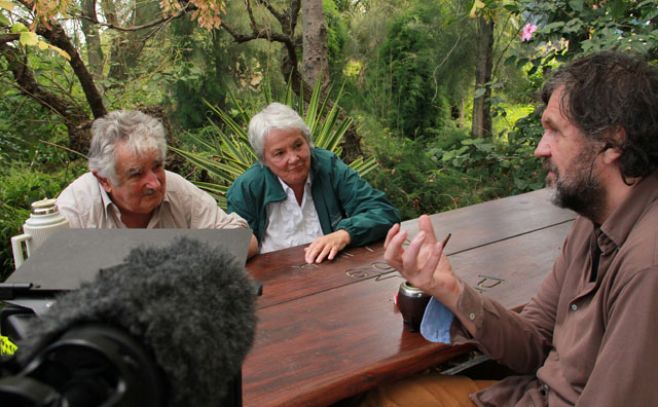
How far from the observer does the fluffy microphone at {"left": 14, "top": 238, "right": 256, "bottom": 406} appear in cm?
47

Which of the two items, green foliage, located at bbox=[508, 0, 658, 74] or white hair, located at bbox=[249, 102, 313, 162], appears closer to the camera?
white hair, located at bbox=[249, 102, 313, 162]

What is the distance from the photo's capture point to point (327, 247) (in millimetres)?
2250

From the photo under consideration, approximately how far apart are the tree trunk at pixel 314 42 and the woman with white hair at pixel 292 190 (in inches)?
66.9

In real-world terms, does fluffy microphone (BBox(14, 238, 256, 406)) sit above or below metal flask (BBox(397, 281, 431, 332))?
above

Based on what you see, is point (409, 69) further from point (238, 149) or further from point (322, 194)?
point (322, 194)

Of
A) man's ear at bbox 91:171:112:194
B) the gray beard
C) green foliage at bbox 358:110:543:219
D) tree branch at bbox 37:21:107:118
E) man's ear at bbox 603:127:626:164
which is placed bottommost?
green foliage at bbox 358:110:543:219

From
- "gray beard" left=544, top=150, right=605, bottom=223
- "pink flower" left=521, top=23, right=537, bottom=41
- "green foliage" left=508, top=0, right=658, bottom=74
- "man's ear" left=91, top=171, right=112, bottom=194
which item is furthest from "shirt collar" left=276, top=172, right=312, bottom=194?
"pink flower" left=521, top=23, right=537, bottom=41

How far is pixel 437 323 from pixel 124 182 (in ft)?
4.40

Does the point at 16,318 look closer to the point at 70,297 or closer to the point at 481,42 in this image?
the point at 70,297

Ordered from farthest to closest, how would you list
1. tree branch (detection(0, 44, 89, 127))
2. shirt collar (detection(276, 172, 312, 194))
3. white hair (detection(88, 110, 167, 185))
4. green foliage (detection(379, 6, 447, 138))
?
green foliage (detection(379, 6, 447, 138)) < tree branch (detection(0, 44, 89, 127)) < shirt collar (detection(276, 172, 312, 194)) < white hair (detection(88, 110, 167, 185))

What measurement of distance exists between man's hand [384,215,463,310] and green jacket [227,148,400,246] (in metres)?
1.09

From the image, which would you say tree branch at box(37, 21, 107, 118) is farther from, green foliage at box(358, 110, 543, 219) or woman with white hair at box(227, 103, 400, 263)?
green foliage at box(358, 110, 543, 219)

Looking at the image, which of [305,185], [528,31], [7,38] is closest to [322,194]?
[305,185]

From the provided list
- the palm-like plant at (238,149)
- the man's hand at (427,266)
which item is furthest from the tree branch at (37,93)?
the man's hand at (427,266)
